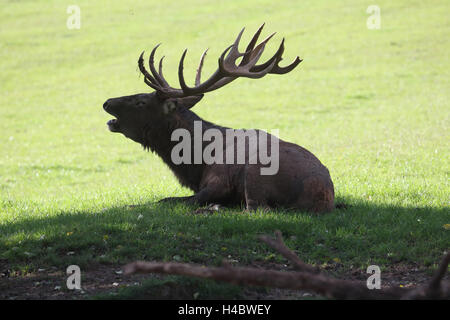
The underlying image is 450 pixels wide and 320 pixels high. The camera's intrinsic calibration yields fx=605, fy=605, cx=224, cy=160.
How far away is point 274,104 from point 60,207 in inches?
642

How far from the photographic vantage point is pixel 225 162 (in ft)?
28.9

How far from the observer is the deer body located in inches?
326

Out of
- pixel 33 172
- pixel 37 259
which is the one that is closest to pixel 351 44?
pixel 33 172

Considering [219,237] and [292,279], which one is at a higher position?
[292,279]

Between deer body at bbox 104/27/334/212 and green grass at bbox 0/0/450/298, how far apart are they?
39 cm

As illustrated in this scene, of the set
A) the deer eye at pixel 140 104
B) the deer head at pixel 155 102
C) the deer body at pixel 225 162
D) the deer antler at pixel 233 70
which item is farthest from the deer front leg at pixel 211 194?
the deer eye at pixel 140 104

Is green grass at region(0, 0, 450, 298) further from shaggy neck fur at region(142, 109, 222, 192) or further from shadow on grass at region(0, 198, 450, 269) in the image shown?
shaggy neck fur at region(142, 109, 222, 192)

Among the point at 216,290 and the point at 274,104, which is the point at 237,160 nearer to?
the point at 216,290

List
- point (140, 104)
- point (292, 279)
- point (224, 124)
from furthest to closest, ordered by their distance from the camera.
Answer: point (224, 124)
point (140, 104)
point (292, 279)

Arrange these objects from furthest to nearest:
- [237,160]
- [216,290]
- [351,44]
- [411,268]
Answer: [351,44]
[237,160]
[411,268]
[216,290]

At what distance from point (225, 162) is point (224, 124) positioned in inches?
534

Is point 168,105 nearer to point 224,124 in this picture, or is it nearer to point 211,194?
point 211,194

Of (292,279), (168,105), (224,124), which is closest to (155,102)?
(168,105)

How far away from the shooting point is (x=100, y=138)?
72.6 feet
